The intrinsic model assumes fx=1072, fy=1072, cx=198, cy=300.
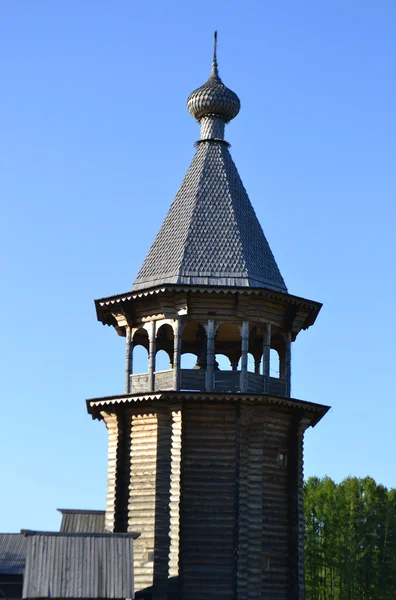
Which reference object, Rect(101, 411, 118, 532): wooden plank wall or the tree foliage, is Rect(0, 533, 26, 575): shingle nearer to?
Rect(101, 411, 118, 532): wooden plank wall

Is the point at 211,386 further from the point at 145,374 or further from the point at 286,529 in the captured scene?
the point at 286,529

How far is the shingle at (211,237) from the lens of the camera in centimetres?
2700

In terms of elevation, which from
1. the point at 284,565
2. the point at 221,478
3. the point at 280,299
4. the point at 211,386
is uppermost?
the point at 280,299

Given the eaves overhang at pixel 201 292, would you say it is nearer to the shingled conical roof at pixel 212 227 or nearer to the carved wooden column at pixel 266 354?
the shingled conical roof at pixel 212 227

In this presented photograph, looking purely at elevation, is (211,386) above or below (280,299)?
below

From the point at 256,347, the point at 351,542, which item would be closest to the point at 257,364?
the point at 256,347

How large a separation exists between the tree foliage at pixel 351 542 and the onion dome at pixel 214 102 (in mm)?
30195

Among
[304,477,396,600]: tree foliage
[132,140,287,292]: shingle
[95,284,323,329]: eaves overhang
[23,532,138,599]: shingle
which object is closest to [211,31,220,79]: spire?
[132,140,287,292]: shingle

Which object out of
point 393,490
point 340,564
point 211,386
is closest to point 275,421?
point 211,386

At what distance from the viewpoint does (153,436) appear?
25.9 m

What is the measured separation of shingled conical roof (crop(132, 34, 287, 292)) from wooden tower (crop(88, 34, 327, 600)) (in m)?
0.05

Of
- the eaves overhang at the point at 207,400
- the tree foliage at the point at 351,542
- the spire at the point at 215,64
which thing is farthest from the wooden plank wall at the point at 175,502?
the tree foliage at the point at 351,542

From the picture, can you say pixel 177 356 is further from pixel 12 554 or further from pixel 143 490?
pixel 12 554

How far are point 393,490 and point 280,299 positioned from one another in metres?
34.4
